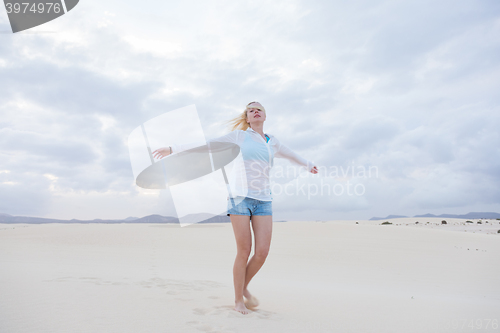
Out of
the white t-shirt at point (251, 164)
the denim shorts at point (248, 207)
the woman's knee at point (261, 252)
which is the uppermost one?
the white t-shirt at point (251, 164)

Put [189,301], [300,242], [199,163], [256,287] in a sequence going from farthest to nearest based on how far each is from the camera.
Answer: [300,242] → [256,287] → [199,163] → [189,301]

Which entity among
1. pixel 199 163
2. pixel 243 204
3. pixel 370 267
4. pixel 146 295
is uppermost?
pixel 199 163

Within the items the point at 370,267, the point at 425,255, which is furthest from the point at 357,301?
the point at 425,255

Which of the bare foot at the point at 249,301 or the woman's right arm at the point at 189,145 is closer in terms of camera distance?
the woman's right arm at the point at 189,145

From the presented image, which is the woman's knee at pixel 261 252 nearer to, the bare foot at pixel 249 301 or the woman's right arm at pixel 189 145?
the bare foot at pixel 249 301

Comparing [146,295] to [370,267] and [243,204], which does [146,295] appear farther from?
[370,267]

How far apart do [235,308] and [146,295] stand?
1076mm

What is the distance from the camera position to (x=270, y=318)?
3.12m

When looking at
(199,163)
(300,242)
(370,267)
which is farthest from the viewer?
(300,242)

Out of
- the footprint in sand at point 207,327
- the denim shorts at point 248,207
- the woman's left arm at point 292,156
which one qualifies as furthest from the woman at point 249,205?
the footprint in sand at point 207,327

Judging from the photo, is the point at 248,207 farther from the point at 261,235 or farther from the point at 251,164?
the point at 251,164

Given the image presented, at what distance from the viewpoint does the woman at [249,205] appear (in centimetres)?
330

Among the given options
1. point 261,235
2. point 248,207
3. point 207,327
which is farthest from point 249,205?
point 207,327

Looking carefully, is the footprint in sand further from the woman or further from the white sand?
the woman
